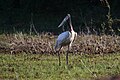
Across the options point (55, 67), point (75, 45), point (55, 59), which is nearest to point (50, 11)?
point (75, 45)

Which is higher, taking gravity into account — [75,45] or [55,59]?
[75,45]

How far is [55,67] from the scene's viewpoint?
938cm

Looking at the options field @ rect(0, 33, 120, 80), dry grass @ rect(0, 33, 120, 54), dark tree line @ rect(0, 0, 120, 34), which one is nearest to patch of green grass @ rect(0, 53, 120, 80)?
field @ rect(0, 33, 120, 80)

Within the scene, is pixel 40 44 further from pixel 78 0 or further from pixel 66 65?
pixel 78 0

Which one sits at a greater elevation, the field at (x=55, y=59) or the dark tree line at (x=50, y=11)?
the dark tree line at (x=50, y=11)

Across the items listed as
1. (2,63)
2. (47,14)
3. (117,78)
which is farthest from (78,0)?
(117,78)

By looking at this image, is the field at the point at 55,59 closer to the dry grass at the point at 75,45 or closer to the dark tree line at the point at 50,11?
the dry grass at the point at 75,45

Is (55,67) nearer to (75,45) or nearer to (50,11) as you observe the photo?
(75,45)

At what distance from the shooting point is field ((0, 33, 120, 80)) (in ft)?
28.1

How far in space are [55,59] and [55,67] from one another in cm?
131

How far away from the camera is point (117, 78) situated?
2373 millimetres

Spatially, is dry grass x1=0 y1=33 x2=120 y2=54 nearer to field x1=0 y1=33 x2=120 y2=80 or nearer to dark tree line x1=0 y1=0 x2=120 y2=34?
field x1=0 y1=33 x2=120 y2=80

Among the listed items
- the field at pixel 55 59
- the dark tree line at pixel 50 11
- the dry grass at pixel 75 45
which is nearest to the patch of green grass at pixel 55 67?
the field at pixel 55 59

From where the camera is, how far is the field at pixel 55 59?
28.1 feet
